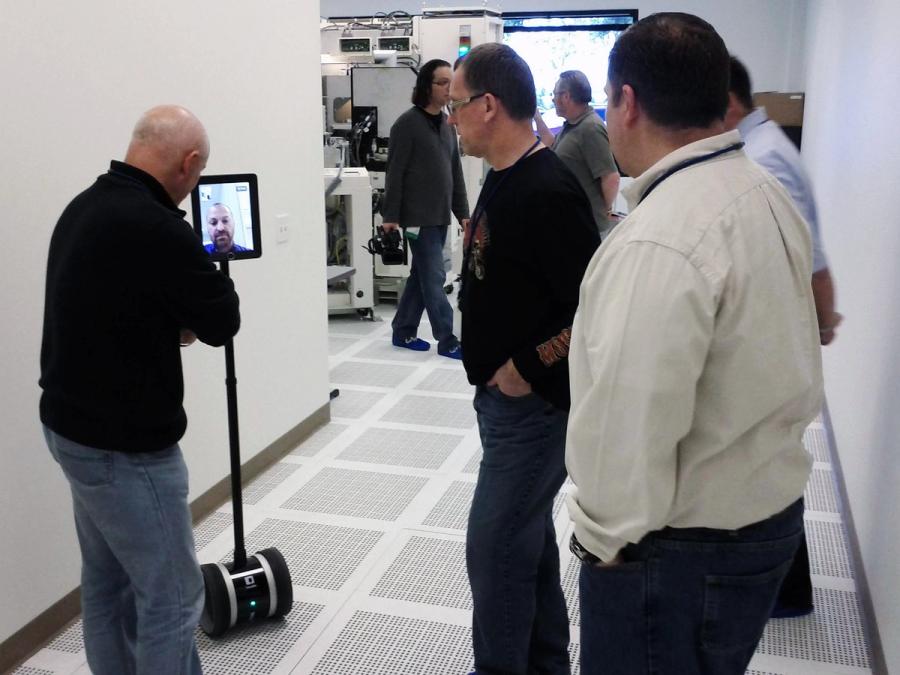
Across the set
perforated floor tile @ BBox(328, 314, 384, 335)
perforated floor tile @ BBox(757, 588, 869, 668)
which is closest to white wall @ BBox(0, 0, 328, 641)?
perforated floor tile @ BBox(328, 314, 384, 335)

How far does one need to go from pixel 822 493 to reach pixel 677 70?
2.76m

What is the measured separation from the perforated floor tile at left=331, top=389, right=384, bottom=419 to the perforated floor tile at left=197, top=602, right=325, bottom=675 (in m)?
1.82

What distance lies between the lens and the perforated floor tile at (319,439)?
397 centimetres

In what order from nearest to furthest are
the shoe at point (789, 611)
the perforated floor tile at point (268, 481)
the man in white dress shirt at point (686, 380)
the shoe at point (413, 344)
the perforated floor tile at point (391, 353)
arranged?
the man in white dress shirt at point (686, 380)
the shoe at point (789, 611)
the perforated floor tile at point (268, 481)
the perforated floor tile at point (391, 353)
the shoe at point (413, 344)

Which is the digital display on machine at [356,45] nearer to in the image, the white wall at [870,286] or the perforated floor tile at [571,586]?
the white wall at [870,286]

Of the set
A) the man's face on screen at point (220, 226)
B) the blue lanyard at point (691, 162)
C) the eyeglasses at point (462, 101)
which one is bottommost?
the man's face on screen at point (220, 226)

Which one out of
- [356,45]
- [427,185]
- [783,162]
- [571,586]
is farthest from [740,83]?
[356,45]

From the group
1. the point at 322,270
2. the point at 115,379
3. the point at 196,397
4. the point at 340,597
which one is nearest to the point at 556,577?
the point at 340,597

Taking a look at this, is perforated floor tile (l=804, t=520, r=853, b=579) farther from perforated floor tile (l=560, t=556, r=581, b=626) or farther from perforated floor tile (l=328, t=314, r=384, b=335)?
perforated floor tile (l=328, t=314, r=384, b=335)

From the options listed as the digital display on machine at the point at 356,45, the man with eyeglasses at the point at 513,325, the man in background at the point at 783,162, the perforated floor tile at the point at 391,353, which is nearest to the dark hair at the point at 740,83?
the man in background at the point at 783,162

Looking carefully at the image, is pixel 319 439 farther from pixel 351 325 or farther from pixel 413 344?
pixel 351 325

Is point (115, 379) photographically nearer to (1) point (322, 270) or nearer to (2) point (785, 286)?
(2) point (785, 286)

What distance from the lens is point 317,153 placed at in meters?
4.08

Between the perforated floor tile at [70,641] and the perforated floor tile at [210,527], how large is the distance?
547 mm
